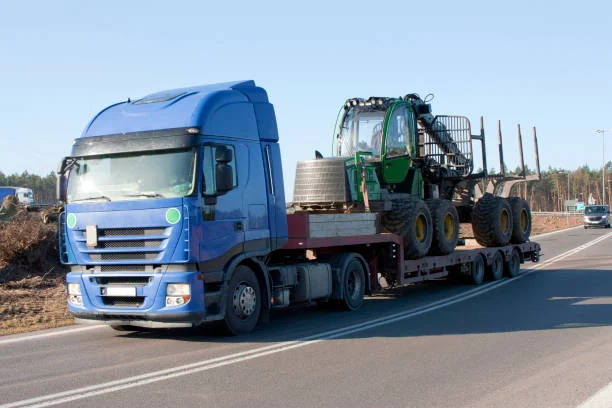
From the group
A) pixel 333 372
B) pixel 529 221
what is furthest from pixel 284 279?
pixel 529 221

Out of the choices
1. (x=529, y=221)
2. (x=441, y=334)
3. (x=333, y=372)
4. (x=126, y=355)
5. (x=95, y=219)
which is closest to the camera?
(x=333, y=372)

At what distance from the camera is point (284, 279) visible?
35.0 ft

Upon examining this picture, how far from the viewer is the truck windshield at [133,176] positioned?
349 inches

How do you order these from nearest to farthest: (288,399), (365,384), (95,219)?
(288,399) → (365,384) → (95,219)

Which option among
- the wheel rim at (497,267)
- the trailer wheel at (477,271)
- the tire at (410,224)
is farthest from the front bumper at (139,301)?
the wheel rim at (497,267)

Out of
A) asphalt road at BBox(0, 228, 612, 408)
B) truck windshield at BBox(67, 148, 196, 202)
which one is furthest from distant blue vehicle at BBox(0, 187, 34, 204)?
truck windshield at BBox(67, 148, 196, 202)

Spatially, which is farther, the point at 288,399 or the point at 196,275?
the point at 196,275

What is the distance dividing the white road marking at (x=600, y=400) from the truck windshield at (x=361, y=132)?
Result: 939 cm

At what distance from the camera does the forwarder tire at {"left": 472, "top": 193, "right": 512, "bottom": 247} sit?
57.3 ft

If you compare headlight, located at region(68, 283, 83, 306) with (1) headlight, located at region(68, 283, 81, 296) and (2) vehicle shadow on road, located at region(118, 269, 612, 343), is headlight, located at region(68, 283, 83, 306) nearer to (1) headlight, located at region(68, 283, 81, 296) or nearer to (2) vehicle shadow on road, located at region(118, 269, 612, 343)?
(1) headlight, located at region(68, 283, 81, 296)

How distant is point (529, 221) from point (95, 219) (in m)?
14.3

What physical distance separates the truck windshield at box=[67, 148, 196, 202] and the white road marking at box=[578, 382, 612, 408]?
5177 mm

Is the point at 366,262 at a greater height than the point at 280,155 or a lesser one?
lesser

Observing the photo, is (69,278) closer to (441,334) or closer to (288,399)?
(288,399)
